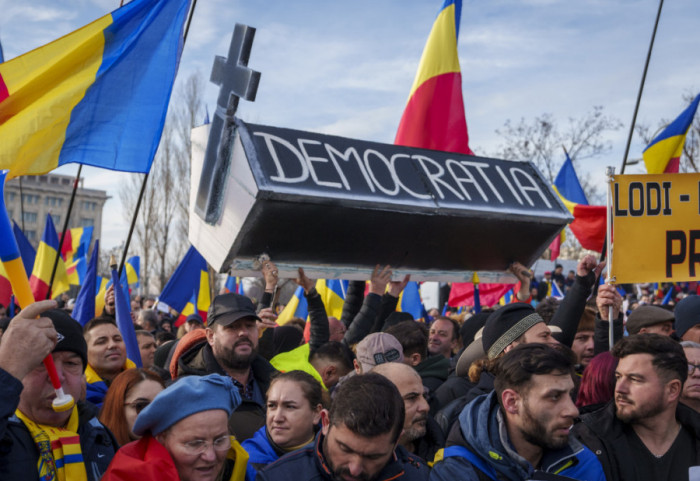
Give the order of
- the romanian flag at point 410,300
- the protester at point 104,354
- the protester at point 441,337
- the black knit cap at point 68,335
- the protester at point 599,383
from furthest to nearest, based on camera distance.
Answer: the romanian flag at point 410,300
the protester at point 441,337
the protester at point 104,354
the protester at point 599,383
the black knit cap at point 68,335

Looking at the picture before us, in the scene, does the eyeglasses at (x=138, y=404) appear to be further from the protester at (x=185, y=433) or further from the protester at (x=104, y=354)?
the protester at (x=104, y=354)

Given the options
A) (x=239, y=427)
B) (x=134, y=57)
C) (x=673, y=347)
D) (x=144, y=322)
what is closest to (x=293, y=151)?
(x=134, y=57)

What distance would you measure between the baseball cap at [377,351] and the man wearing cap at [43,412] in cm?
158

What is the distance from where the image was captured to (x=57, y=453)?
260cm

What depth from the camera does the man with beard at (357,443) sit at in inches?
103

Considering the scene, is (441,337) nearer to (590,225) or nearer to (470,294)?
(590,225)

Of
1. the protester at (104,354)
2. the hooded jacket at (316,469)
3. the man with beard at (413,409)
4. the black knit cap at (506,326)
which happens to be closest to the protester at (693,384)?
the black knit cap at (506,326)

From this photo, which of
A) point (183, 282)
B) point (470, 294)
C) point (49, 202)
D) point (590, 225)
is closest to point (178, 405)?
point (590, 225)

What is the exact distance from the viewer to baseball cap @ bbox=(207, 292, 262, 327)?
14.0 feet

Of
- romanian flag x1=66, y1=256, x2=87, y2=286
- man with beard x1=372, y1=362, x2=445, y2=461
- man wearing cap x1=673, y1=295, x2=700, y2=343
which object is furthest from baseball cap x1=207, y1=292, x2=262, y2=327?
romanian flag x1=66, y1=256, x2=87, y2=286

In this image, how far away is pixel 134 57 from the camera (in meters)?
4.61

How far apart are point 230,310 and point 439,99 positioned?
370cm

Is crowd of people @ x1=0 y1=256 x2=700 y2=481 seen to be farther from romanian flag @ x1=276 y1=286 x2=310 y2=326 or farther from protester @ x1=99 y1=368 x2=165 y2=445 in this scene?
romanian flag @ x1=276 y1=286 x2=310 y2=326

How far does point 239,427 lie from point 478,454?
5.17 ft
